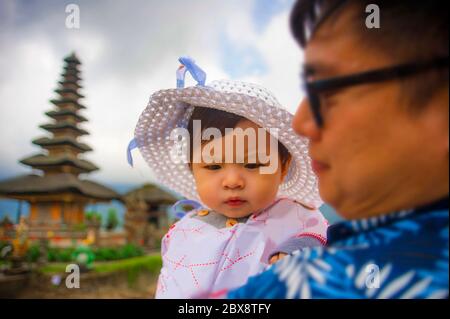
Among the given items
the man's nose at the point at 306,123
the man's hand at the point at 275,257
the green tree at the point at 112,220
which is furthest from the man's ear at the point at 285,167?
the green tree at the point at 112,220

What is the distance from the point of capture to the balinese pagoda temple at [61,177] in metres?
14.1

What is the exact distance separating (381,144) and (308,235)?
0.44m

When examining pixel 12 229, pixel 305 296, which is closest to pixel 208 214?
pixel 305 296

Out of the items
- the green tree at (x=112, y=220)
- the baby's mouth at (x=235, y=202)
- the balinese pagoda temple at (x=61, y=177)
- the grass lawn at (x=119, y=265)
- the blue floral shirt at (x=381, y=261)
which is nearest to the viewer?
the blue floral shirt at (x=381, y=261)

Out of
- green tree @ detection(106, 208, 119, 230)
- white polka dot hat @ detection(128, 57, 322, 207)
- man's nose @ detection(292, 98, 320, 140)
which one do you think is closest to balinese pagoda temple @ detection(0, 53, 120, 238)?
green tree @ detection(106, 208, 119, 230)

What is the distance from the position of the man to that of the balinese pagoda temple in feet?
44.4

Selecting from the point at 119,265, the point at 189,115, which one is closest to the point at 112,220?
the point at 119,265

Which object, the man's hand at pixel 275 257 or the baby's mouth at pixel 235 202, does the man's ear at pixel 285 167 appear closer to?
the baby's mouth at pixel 235 202

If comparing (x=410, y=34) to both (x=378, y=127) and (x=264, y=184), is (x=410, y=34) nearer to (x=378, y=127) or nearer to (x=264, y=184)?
(x=378, y=127)

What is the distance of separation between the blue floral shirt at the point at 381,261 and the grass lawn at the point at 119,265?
875 cm

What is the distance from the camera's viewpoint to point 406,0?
0.53 metres

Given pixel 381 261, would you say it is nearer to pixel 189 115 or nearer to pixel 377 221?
pixel 377 221

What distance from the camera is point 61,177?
575 inches
